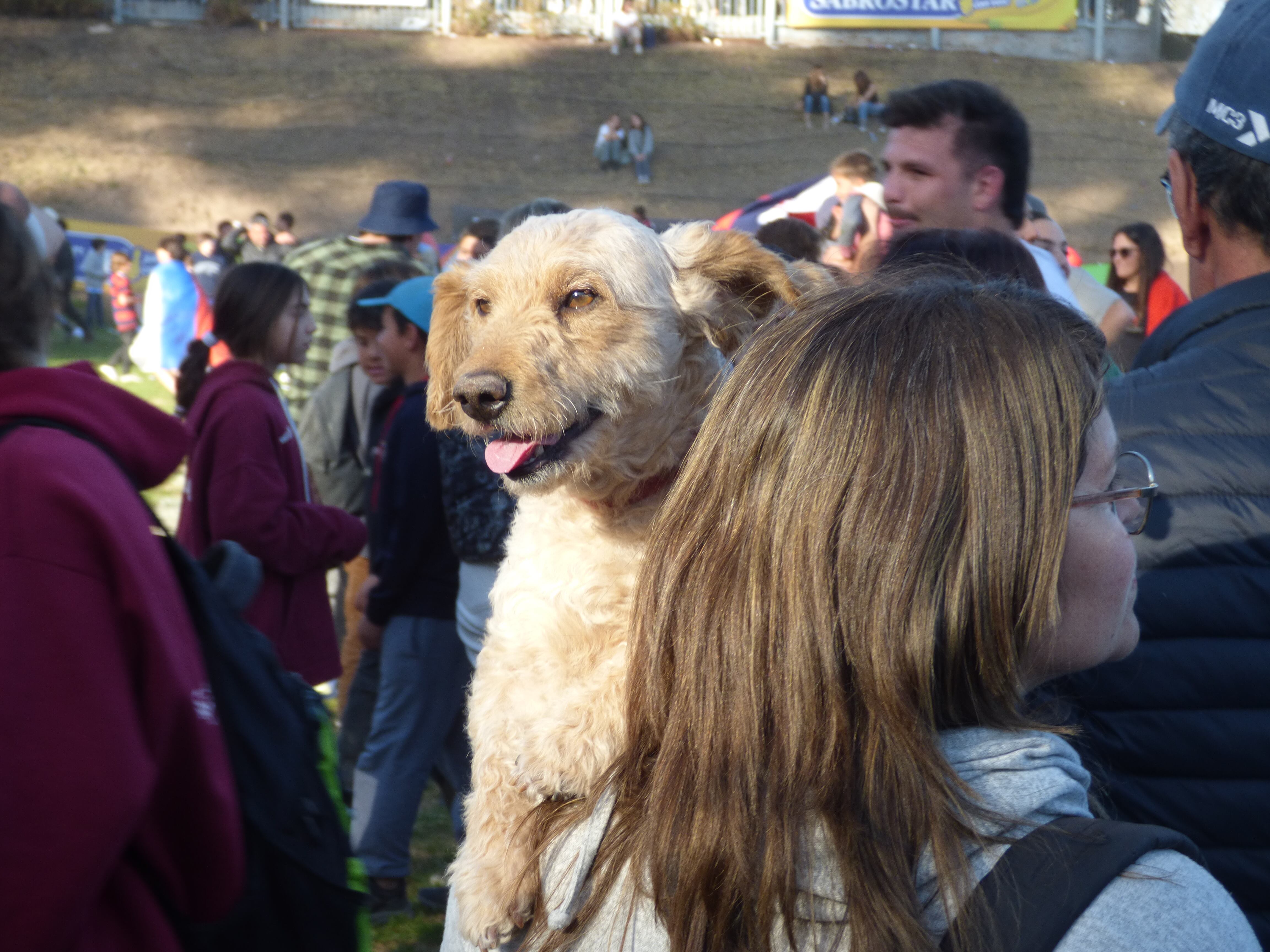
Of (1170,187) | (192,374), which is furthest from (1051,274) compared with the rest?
(192,374)

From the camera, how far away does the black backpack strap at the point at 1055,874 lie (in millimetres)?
1087

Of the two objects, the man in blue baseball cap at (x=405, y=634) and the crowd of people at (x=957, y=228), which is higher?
the crowd of people at (x=957, y=228)

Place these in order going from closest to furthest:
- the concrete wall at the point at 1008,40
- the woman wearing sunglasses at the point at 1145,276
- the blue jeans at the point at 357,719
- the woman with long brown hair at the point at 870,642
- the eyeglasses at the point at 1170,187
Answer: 1. the woman with long brown hair at the point at 870,642
2. the eyeglasses at the point at 1170,187
3. the blue jeans at the point at 357,719
4. the woman wearing sunglasses at the point at 1145,276
5. the concrete wall at the point at 1008,40

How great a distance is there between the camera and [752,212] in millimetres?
8641

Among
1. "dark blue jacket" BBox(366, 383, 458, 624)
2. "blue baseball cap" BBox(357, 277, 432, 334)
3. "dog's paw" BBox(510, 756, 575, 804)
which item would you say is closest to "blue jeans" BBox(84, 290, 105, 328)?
"blue baseball cap" BBox(357, 277, 432, 334)

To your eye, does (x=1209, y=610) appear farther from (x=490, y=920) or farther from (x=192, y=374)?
(x=192, y=374)

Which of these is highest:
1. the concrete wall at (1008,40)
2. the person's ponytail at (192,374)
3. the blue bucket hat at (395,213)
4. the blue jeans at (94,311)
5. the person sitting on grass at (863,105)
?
the concrete wall at (1008,40)

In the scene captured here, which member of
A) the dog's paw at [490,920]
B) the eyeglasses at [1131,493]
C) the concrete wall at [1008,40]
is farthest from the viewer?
the concrete wall at [1008,40]

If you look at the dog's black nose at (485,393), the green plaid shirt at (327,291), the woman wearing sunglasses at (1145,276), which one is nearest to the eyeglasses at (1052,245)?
the woman wearing sunglasses at (1145,276)

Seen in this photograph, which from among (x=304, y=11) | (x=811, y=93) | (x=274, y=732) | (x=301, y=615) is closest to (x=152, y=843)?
(x=274, y=732)

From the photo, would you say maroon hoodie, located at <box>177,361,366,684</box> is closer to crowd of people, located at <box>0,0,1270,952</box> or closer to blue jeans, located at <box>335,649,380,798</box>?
blue jeans, located at <box>335,649,380,798</box>

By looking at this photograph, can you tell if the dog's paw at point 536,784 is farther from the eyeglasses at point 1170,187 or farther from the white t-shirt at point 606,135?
the white t-shirt at point 606,135

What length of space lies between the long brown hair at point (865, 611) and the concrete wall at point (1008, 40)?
3937 cm

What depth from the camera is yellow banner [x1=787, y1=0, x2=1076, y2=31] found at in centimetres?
3628
